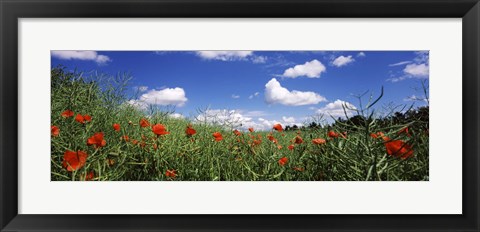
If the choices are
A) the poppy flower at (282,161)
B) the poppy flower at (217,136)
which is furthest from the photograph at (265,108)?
the poppy flower at (217,136)

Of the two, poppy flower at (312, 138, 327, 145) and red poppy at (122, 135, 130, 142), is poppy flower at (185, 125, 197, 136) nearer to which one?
red poppy at (122, 135, 130, 142)

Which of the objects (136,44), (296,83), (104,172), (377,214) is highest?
(136,44)

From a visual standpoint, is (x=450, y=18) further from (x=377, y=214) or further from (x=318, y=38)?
(x=377, y=214)

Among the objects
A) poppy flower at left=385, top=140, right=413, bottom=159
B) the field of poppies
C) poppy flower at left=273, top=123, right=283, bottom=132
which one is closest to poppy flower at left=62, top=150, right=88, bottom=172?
the field of poppies

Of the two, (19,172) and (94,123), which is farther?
(94,123)

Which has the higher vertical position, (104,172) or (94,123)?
(94,123)

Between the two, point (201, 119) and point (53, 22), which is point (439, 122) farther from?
point (53, 22)

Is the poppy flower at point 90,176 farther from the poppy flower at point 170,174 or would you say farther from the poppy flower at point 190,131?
the poppy flower at point 190,131

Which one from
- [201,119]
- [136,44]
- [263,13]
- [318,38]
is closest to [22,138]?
[136,44]
